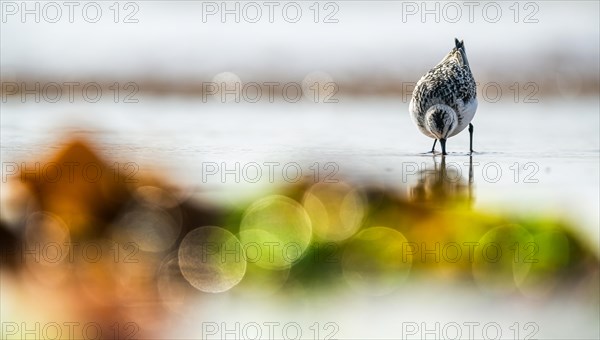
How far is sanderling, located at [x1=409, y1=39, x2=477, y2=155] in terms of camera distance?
24.6 ft

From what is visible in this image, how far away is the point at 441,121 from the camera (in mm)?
7438

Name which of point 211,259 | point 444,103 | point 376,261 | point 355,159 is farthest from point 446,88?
point 211,259

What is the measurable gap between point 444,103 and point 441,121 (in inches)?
16.9

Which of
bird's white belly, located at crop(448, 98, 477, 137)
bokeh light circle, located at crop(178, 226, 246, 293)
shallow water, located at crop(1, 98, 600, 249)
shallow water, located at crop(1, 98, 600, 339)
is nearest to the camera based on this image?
shallow water, located at crop(1, 98, 600, 339)

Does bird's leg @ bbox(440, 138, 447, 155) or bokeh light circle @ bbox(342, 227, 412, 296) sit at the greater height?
bird's leg @ bbox(440, 138, 447, 155)

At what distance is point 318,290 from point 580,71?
16183 millimetres

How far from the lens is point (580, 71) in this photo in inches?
738

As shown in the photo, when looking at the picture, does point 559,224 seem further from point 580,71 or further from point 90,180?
point 580,71

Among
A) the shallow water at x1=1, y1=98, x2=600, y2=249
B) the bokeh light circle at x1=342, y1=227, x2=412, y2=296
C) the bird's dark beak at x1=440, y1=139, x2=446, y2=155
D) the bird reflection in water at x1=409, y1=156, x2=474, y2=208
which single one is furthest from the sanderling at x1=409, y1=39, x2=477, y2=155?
the bokeh light circle at x1=342, y1=227, x2=412, y2=296

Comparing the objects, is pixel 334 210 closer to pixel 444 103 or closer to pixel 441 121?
pixel 441 121

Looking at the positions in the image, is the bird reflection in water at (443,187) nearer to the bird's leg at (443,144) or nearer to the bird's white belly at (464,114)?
the bird's leg at (443,144)

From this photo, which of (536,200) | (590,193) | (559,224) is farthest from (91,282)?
(590,193)

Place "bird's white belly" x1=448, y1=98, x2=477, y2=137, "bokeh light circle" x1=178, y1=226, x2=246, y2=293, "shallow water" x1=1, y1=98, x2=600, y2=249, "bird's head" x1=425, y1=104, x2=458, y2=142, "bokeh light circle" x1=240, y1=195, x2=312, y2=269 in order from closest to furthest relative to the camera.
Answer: "bokeh light circle" x1=178, y1=226, x2=246, y2=293
"bokeh light circle" x1=240, y1=195, x2=312, y2=269
"shallow water" x1=1, y1=98, x2=600, y2=249
"bird's head" x1=425, y1=104, x2=458, y2=142
"bird's white belly" x1=448, y1=98, x2=477, y2=137

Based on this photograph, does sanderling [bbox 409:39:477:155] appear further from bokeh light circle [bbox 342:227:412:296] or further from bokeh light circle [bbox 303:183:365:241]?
bokeh light circle [bbox 342:227:412:296]
